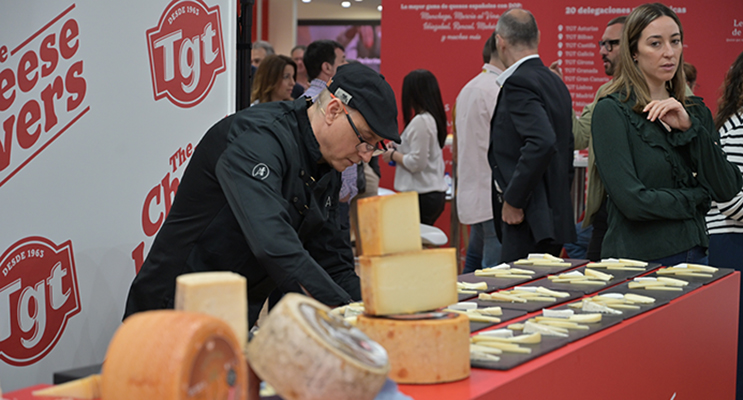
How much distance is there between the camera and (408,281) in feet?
3.89

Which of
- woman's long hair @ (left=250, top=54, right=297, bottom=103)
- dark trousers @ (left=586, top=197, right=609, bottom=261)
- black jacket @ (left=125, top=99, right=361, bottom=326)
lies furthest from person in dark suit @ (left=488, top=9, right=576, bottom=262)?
woman's long hair @ (left=250, top=54, right=297, bottom=103)

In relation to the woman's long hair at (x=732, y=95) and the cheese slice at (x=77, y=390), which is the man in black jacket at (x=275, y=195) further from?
the woman's long hair at (x=732, y=95)

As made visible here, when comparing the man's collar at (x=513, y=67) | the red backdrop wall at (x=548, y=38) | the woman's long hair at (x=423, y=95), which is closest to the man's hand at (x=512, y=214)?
the man's collar at (x=513, y=67)

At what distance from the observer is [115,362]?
2.61 ft

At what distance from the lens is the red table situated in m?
1.23

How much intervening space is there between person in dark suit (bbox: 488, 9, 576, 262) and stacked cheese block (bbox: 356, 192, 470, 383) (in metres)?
2.07

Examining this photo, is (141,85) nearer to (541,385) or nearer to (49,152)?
(49,152)

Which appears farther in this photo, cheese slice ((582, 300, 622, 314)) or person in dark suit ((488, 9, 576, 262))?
person in dark suit ((488, 9, 576, 262))

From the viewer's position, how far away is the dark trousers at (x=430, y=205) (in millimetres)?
5668

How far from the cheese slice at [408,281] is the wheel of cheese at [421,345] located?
3cm

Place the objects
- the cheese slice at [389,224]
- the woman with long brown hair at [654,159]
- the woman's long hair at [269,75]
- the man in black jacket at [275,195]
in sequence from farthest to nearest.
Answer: the woman's long hair at [269,75]
the woman with long brown hair at [654,159]
the man in black jacket at [275,195]
the cheese slice at [389,224]

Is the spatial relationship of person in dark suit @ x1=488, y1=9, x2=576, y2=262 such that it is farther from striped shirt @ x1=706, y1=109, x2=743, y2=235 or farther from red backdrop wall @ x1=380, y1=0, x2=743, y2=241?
red backdrop wall @ x1=380, y1=0, x2=743, y2=241

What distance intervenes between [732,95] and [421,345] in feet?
8.46

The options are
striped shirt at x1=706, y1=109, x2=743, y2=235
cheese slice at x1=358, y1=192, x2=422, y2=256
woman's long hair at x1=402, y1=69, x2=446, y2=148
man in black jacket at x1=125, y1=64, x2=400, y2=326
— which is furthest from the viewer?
woman's long hair at x1=402, y1=69, x2=446, y2=148
